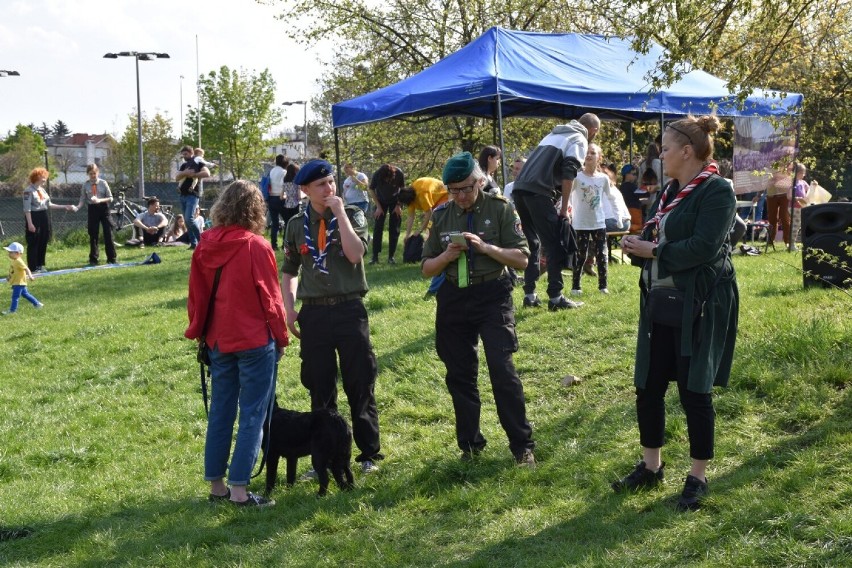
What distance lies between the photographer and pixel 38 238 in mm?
18141

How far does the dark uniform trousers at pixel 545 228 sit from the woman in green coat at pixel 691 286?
463cm

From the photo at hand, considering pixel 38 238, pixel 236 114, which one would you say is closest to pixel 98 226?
pixel 38 238

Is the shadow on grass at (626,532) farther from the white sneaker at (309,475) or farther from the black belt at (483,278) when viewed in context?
the white sneaker at (309,475)

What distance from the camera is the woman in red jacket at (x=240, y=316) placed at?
5336 mm

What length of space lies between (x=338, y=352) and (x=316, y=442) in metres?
0.58

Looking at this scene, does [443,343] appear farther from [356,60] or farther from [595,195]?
[356,60]

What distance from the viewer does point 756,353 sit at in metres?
7.06

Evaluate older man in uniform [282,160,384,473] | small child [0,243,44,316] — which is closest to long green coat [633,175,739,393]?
older man in uniform [282,160,384,473]

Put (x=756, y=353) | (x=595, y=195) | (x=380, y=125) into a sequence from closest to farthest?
(x=756, y=353), (x=595, y=195), (x=380, y=125)

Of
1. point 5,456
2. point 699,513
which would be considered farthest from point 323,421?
point 5,456

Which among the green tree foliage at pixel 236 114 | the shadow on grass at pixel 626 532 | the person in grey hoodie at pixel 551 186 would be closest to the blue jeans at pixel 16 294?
the person in grey hoodie at pixel 551 186

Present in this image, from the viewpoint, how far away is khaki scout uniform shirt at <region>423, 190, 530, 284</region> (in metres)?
Answer: 5.53

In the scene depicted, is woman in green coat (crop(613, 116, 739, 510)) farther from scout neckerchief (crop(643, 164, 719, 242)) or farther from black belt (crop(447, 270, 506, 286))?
black belt (crop(447, 270, 506, 286))

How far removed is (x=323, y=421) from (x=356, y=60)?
20.7 meters
